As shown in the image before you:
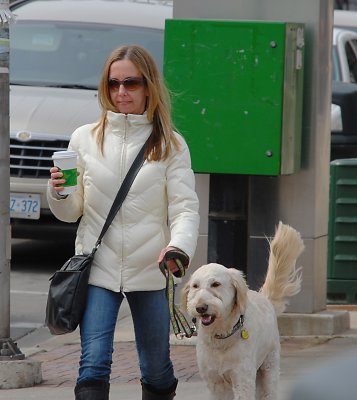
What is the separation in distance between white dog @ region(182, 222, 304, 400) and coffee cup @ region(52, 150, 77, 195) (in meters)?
0.73

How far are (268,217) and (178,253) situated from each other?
3351 mm

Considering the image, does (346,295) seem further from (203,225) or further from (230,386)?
(230,386)

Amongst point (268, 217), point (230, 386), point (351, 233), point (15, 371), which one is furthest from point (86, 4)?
point (230, 386)

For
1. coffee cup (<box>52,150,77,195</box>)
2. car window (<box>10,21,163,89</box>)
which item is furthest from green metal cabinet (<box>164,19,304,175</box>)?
car window (<box>10,21,163,89</box>)

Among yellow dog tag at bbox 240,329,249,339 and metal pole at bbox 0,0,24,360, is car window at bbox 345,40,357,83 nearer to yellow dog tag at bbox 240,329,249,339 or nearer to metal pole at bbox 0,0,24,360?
metal pole at bbox 0,0,24,360

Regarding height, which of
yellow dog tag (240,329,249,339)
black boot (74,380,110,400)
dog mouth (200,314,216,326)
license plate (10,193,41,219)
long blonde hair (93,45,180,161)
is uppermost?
long blonde hair (93,45,180,161)

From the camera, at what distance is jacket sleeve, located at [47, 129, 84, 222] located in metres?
5.82

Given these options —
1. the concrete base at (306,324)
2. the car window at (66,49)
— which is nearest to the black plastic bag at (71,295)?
the concrete base at (306,324)

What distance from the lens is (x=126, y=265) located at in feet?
19.1

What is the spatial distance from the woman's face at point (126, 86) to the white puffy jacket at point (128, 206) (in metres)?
0.05

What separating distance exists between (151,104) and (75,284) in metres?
0.85

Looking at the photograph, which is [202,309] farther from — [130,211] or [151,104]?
[151,104]

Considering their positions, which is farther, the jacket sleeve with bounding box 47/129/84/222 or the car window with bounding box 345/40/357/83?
the car window with bounding box 345/40/357/83

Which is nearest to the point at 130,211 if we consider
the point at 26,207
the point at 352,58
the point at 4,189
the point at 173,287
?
the point at 173,287
